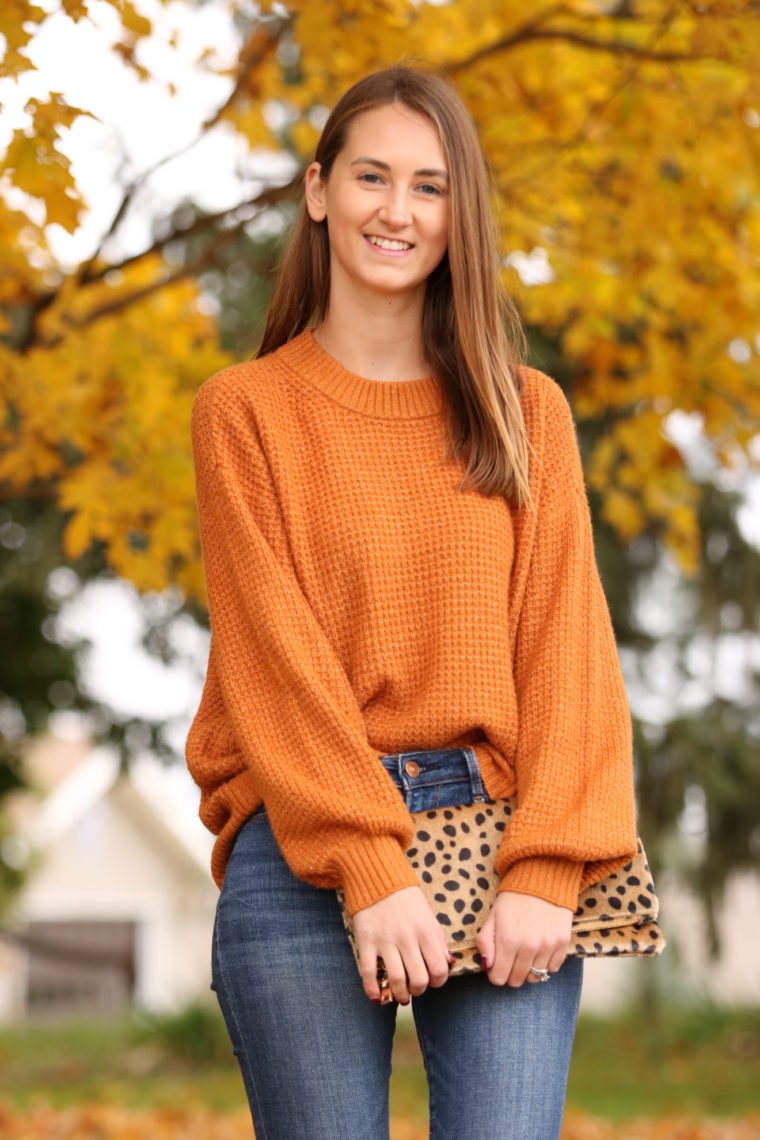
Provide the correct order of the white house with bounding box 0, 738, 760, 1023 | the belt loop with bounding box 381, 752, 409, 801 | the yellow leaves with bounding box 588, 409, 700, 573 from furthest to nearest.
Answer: the white house with bounding box 0, 738, 760, 1023
the yellow leaves with bounding box 588, 409, 700, 573
the belt loop with bounding box 381, 752, 409, 801

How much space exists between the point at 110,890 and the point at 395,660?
21180 mm

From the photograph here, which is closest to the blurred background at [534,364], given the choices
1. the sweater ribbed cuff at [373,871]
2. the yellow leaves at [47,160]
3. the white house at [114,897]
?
the yellow leaves at [47,160]

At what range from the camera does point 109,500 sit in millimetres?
4008

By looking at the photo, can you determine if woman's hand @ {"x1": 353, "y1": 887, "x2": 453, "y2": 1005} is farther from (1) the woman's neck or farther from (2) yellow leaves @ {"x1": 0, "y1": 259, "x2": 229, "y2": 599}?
(2) yellow leaves @ {"x1": 0, "y1": 259, "x2": 229, "y2": 599}

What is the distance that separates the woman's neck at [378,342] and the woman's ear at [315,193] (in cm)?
16

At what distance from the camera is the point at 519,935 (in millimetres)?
1742

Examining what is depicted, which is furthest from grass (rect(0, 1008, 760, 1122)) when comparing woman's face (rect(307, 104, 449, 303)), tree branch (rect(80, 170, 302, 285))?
woman's face (rect(307, 104, 449, 303))

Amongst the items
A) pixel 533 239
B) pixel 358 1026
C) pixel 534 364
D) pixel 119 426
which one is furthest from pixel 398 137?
pixel 534 364

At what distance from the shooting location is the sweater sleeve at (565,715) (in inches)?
69.9

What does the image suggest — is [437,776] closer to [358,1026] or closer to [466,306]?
[358,1026]

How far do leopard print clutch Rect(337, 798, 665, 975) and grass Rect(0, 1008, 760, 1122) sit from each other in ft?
17.7

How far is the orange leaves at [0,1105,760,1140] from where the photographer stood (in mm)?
5848

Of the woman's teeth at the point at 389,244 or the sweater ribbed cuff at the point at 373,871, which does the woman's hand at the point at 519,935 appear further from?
the woman's teeth at the point at 389,244

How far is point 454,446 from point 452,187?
38 centimetres
